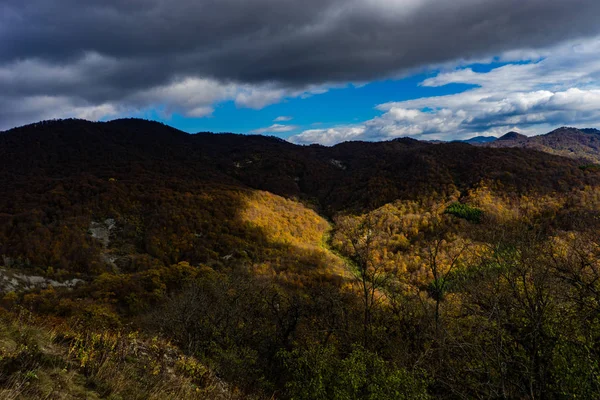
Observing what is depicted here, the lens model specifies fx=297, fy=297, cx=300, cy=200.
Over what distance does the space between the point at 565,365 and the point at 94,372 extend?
1077 centimetres

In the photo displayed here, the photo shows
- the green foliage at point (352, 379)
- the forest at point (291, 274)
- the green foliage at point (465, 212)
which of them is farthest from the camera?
the green foliage at point (465, 212)

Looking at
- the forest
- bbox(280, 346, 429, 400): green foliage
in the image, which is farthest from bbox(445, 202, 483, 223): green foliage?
bbox(280, 346, 429, 400): green foliage

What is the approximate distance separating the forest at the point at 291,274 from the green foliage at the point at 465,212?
57 centimetres

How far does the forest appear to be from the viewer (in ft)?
25.8

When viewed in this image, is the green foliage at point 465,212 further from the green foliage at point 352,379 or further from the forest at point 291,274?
the green foliage at point 352,379

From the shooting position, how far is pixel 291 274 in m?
42.2

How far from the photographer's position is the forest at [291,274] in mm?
7854

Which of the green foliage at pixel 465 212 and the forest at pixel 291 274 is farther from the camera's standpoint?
the green foliage at pixel 465 212

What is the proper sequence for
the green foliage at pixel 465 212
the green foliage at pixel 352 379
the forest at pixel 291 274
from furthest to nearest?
the green foliage at pixel 465 212 < the green foliage at pixel 352 379 < the forest at pixel 291 274

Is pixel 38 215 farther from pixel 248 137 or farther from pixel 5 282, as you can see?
pixel 248 137

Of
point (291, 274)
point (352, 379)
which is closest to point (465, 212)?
point (291, 274)

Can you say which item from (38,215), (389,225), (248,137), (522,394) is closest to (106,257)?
(38,215)

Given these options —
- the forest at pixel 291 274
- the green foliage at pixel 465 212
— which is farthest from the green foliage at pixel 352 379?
the green foliage at pixel 465 212

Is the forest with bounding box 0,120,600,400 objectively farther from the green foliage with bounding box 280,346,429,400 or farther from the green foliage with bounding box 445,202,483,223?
the green foliage with bounding box 445,202,483,223
